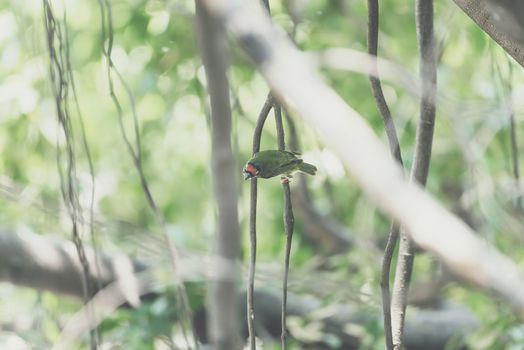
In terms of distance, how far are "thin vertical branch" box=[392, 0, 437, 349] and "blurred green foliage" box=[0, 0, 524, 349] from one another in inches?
21.6

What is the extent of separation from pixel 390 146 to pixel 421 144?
0.28 ft

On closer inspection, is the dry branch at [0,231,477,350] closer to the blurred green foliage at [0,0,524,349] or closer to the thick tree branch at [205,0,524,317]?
the blurred green foliage at [0,0,524,349]

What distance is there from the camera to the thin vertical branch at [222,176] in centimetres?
34

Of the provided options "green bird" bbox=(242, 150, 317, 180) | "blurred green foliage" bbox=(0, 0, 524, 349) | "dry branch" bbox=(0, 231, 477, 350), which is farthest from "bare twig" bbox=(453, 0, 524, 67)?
"dry branch" bbox=(0, 231, 477, 350)

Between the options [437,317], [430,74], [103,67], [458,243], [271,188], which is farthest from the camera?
[271,188]

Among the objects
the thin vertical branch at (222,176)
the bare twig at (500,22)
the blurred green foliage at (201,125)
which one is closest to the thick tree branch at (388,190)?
Answer: the thin vertical branch at (222,176)

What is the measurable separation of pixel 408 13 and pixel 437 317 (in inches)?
28.2

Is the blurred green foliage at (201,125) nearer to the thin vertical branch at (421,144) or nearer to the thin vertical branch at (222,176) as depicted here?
the thin vertical branch at (421,144)

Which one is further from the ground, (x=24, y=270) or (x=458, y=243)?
(x=24, y=270)

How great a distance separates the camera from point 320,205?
8.24 ft

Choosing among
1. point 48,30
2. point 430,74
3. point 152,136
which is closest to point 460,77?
point 152,136

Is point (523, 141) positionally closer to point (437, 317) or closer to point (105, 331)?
point (437, 317)

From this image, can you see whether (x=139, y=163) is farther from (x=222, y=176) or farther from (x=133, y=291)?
(x=133, y=291)

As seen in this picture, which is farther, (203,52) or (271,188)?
(271,188)
